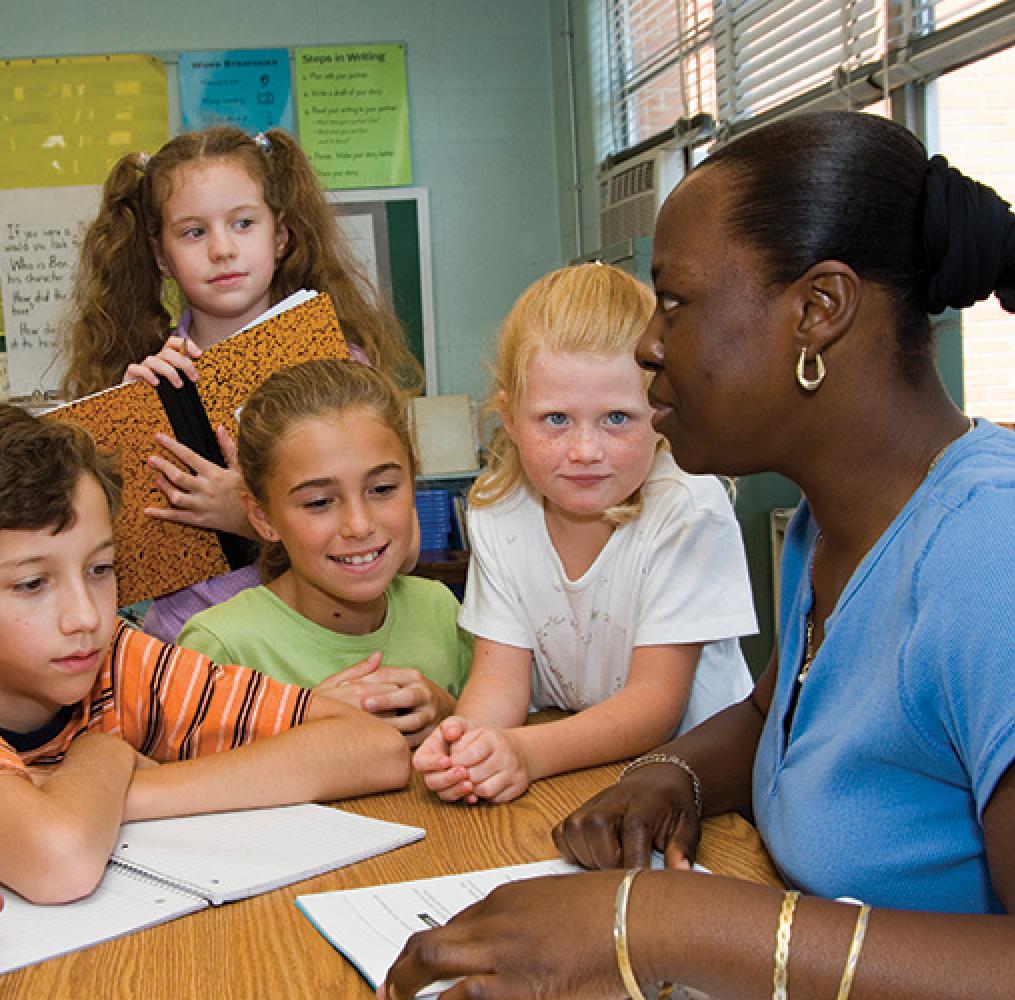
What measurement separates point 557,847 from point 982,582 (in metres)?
0.47

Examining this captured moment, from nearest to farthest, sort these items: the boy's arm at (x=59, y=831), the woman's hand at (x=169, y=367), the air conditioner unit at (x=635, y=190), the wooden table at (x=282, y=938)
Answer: the wooden table at (x=282, y=938), the boy's arm at (x=59, y=831), the woman's hand at (x=169, y=367), the air conditioner unit at (x=635, y=190)

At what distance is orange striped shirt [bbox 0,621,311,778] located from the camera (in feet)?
4.20

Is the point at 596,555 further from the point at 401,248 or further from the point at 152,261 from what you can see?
the point at 401,248

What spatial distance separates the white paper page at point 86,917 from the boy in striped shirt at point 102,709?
0.04m

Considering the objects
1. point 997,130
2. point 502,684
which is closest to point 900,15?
point 997,130

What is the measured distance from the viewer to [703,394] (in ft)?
2.95

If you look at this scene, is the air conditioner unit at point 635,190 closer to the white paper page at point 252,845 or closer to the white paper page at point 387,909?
the white paper page at point 252,845

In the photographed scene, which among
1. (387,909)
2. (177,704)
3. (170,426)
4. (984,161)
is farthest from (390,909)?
(984,161)

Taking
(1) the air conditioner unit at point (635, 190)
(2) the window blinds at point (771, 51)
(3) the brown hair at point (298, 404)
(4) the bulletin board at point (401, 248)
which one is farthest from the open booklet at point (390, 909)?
(4) the bulletin board at point (401, 248)

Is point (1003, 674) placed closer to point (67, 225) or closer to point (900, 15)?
point (900, 15)

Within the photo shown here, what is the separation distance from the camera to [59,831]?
0.98 meters

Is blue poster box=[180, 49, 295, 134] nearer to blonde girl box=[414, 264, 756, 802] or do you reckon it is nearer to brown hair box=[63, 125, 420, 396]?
brown hair box=[63, 125, 420, 396]

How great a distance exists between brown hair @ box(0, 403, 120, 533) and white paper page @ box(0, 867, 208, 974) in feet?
1.13

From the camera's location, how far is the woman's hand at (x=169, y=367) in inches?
65.1
